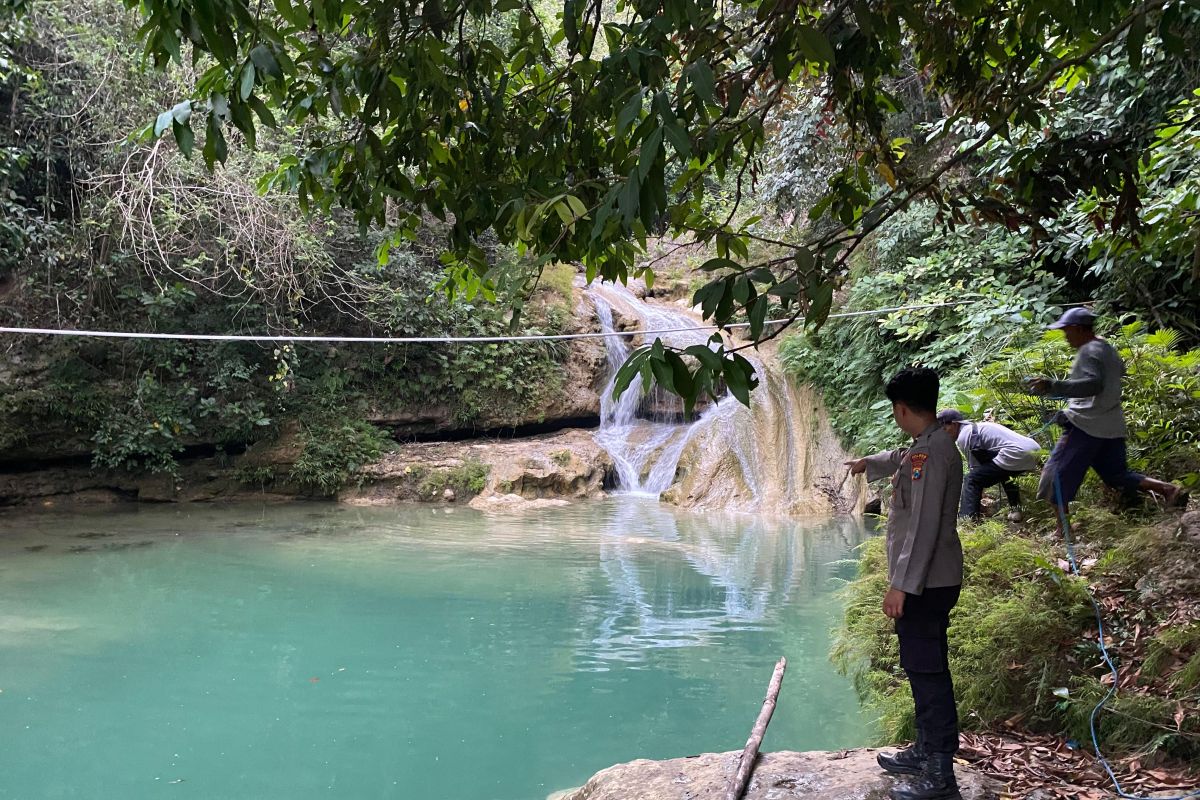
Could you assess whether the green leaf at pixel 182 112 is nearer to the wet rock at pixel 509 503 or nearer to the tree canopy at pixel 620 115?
the tree canopy at pixel 620 115

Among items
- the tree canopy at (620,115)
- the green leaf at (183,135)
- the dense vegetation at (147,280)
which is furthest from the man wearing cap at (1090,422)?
the dense vegetation at (147,280)

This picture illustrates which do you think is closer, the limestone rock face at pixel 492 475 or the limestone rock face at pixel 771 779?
the limestone rock face at pixel 771 779

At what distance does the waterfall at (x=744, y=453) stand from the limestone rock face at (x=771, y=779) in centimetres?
910

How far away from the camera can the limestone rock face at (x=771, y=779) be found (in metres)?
3.04

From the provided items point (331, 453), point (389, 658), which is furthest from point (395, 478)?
point (389, 658)

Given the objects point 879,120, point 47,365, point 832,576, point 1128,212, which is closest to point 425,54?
point 879,120

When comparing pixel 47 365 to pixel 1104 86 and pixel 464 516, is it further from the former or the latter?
pixel 1104 86

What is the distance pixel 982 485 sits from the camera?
5754 mm

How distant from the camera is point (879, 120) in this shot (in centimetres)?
360

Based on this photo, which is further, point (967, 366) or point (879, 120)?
point (967, 366)

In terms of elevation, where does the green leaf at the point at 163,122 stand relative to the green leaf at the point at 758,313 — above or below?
above

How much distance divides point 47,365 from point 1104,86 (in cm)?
1295

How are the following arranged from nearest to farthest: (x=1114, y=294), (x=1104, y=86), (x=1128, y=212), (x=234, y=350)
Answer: (x=1128, y=212) → (x=1104, y=86) → (x=1114, y=294) → (x=234, y=350)

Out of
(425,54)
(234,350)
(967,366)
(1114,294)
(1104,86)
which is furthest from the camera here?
(234,350)
